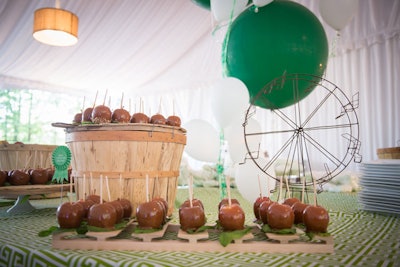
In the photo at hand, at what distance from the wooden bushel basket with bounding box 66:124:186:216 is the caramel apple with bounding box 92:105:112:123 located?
62mm

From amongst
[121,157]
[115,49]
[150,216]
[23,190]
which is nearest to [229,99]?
[121,157]

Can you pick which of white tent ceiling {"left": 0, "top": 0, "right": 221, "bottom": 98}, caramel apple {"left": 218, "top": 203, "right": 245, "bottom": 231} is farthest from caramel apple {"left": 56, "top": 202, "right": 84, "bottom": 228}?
white tent ceiling {"left": 0, "top": 0, "right": 221, "bottom": 98}

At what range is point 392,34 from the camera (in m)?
3.80

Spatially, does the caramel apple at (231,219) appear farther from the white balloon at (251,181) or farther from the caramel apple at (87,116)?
the caramel apple at (87,116)

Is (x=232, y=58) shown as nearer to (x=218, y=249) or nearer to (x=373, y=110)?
(x=218, y=249)

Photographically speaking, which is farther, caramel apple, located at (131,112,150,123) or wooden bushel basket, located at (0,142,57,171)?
wooden bushel basket, located at (0,142,57,171)

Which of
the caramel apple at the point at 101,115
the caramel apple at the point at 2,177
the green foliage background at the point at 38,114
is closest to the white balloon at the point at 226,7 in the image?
the caramel apple at the point at 101,115

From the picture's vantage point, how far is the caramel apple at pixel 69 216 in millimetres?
1247

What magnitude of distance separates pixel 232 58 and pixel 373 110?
2983mm

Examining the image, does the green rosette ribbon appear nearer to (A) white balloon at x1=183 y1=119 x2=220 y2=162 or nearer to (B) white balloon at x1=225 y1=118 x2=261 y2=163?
(A) white balloon at x1=183 y1=119 x2=220 y2=162

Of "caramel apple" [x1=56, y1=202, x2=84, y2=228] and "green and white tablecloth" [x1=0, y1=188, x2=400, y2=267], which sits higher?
"caramel apple" [x1=56, y1=202, x2=84, y2=228]

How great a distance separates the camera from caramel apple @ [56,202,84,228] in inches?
49.1

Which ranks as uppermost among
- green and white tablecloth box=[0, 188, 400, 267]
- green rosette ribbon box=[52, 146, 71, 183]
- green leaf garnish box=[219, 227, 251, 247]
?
green rosette ribbon box=[52, 146, 71, 183]

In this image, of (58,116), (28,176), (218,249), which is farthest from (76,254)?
(58,116)
